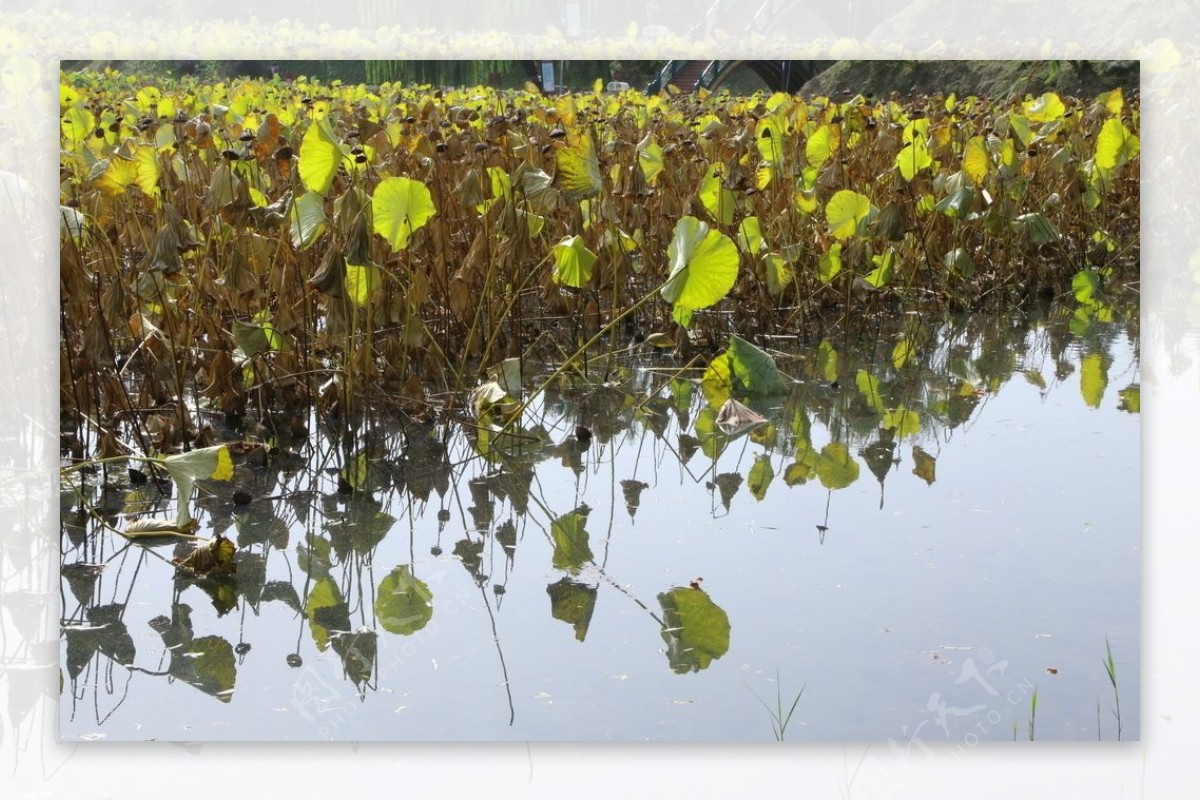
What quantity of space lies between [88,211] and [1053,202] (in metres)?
1.80

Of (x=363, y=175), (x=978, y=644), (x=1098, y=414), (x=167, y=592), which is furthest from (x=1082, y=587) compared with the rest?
(x=363, y=175)

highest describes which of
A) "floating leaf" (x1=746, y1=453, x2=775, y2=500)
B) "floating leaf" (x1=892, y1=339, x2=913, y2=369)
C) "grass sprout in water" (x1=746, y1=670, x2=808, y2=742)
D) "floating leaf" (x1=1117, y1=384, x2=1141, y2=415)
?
"floating leaf" (x1=892, y1=339, x2=913, y2=369)

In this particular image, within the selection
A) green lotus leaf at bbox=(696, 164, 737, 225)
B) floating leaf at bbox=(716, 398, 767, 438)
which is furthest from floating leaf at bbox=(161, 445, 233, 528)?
green lotus leaf at bbox=(696, 164, 737, 225)

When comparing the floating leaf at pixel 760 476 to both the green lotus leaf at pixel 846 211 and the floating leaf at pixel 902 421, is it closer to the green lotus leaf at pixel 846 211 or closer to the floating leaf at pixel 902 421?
the floating leaf at pixel 902 421

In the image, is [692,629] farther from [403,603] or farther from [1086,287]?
[1086,287]

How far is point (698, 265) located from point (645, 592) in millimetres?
459

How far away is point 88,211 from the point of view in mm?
2096

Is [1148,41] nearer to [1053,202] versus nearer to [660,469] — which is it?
[660,469]

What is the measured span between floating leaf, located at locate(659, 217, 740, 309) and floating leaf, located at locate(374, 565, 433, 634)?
0.46 meters

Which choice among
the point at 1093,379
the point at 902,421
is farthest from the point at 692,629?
the point at 1093,379

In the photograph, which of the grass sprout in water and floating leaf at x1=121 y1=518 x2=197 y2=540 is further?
floating leaf at x1=121 y1=518 x2=197 y2=540

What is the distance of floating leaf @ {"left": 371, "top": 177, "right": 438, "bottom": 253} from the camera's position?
1.68m

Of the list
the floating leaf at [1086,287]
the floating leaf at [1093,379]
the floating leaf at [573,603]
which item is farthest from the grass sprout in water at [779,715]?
the floating leaf at [1086,287]

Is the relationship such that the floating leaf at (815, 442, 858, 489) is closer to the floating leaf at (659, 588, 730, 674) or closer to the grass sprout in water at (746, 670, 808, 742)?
the floating leaf at (659, 588, 730, 674)
